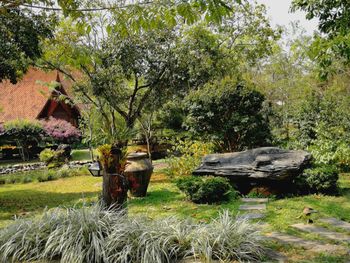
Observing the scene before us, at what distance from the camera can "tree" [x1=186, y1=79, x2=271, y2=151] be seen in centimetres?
992

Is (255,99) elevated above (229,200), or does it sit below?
above

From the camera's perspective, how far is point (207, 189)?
20.0 ft

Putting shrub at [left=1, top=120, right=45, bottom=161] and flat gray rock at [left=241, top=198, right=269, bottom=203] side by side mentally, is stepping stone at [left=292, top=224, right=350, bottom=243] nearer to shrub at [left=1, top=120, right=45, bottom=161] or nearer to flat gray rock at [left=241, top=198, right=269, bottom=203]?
flat gray rock at [left=241, top=198, right=269, bottom=203]

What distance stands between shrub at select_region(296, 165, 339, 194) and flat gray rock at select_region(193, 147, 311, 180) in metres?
0.22

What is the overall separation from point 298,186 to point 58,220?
15.9ft

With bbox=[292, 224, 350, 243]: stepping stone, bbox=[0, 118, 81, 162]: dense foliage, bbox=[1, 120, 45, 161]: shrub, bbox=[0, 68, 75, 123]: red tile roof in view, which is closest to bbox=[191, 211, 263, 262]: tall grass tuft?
bbox=[292, 224, 350, 243]: stepping stone

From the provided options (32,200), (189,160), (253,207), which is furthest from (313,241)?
(32,200)

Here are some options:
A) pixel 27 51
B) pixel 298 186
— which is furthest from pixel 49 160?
pixel 298 186

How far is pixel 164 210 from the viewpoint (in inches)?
236

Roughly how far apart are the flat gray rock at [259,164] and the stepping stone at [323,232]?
1902mm

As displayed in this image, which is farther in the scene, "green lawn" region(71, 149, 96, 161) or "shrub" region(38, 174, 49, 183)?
"green lawn" region(71, 149, 96, 161)

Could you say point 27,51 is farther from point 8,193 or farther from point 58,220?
point 8,193

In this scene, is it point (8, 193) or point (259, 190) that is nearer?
point (259, 190)

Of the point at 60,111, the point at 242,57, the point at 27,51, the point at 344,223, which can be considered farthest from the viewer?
the point at 60,111
